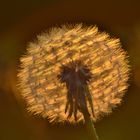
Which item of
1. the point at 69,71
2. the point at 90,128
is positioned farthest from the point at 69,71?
the point at 90,128

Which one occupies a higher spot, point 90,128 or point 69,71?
point 69,71

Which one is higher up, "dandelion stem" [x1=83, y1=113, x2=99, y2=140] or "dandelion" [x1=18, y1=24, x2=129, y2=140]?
"dandelion" [x1=18, y1=24, x2=129, y2=140]

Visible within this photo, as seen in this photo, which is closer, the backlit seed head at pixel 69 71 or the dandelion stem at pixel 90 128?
the dandelion stem at pixel 90 128

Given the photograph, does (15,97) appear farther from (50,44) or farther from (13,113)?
(50,44)

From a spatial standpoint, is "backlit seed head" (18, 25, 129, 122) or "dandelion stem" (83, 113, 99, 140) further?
"backlit seed head" (18, 25, 129, 122)

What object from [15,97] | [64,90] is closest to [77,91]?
[64,90]

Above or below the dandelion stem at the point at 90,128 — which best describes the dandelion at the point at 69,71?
above

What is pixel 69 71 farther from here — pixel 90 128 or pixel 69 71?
pixel 90 128
